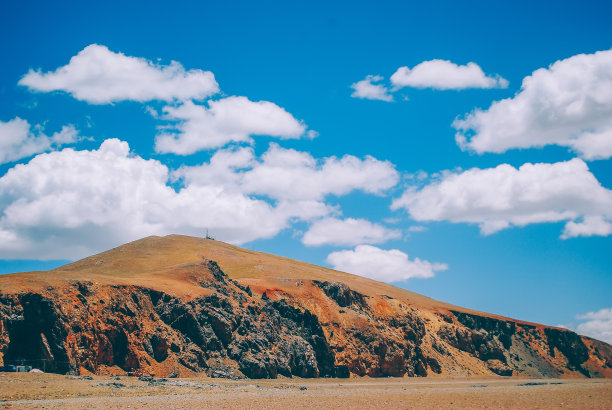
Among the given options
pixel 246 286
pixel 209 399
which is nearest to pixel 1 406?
pixel 209 399

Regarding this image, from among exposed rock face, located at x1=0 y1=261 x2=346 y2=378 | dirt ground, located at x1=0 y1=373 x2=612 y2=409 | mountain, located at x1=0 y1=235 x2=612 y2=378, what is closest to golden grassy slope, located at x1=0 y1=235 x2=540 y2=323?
mountain, located at x1=0 y1=235 x2=612 y2=378

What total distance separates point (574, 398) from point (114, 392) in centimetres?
4865

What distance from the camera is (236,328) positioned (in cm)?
8181

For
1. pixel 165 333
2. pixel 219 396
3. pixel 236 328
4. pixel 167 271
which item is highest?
pixel 167 271

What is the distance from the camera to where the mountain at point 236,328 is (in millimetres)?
61594

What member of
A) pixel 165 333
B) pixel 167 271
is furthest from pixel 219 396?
pixel 167 271

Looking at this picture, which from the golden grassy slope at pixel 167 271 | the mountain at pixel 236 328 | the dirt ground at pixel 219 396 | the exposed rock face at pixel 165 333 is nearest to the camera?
the dirt ground at pixel 219 396

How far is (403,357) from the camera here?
10019cm

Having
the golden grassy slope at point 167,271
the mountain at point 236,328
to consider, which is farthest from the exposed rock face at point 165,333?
the golden grassy slope at point 167,271

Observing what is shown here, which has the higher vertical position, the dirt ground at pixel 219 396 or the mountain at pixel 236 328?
the mountain at pixel 236 328

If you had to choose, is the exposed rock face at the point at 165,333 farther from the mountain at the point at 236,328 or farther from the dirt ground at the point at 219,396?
the dirt ground at the point at 219,396

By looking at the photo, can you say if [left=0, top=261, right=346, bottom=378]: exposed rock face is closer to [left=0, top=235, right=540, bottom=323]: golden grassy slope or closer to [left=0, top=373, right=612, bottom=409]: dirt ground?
[left=0, top=235, right=540, bottom=323]: golden grassy slope

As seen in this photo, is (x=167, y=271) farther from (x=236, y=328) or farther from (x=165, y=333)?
(x=165, y=333)

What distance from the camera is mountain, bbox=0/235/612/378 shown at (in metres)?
61.6
